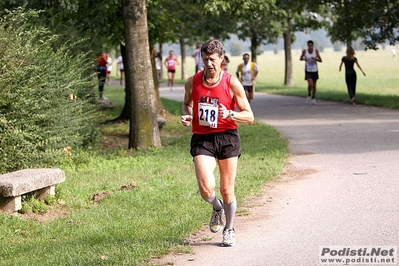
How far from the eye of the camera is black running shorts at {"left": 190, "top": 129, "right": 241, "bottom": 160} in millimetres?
7672

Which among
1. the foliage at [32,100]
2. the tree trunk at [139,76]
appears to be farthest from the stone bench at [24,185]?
the tree trunk at [139,76]

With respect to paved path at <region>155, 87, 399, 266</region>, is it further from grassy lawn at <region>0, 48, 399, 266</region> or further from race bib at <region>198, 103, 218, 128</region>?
race bib at <region>198, 103, 218, 128</region>

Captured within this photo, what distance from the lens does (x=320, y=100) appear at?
28453mm

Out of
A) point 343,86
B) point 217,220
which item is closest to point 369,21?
point 343,86

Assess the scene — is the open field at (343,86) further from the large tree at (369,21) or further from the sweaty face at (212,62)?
the sweaty face at (212,62)

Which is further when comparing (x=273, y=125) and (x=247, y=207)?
Result: (x=273, y=125)

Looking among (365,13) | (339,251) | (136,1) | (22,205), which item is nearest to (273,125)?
(136,1)

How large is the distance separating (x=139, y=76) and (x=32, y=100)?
3848mm

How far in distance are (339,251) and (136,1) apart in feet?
30.4

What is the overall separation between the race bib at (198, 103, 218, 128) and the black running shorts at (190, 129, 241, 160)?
0.20 meters

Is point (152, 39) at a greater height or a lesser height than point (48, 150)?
greater

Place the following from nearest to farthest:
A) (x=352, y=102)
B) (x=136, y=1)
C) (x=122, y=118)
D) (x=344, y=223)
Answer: (x=344, y=223)
(x=136, y=1)
(x=122, y=118)
(x=352, y=102)

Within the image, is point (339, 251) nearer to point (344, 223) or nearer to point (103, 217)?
point (344, 223)

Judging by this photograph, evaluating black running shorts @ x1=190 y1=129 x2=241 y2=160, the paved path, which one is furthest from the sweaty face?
the paved path
